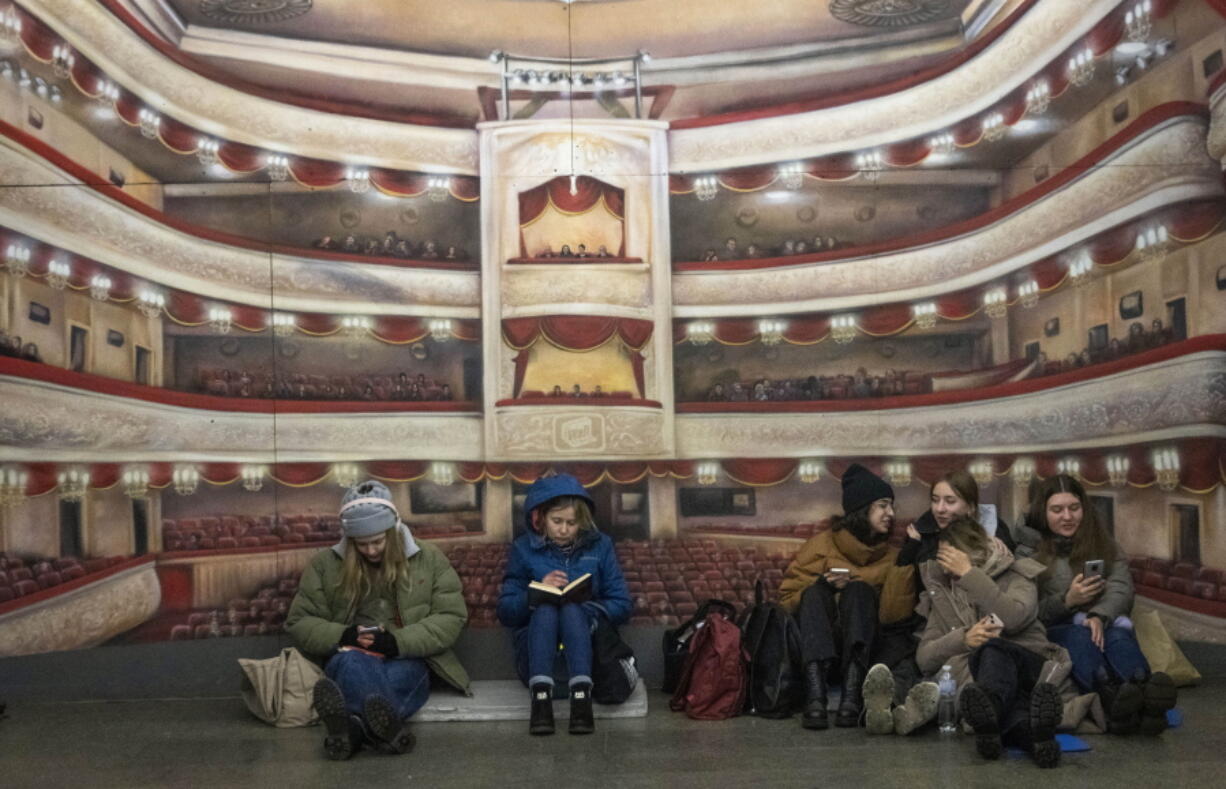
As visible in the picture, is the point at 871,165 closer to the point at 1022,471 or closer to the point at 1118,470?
the point at 1022,471

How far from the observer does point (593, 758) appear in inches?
168

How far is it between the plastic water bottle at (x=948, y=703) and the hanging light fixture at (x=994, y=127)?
282 centimetres

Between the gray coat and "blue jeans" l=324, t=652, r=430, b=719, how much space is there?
270cm

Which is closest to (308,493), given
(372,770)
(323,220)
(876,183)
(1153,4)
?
(323,220)

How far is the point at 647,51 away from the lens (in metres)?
5.90

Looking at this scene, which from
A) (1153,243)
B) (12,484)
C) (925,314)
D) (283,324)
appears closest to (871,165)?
(925,314)

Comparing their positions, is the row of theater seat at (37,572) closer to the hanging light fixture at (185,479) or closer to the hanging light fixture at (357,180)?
the hanging light fixture at (185,479)

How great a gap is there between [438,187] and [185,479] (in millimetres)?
1980

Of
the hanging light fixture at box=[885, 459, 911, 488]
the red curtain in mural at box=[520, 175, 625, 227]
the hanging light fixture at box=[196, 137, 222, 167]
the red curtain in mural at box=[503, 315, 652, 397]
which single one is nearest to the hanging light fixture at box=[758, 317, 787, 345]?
the red curtain in mural at box=[503, 315, 652, 397]

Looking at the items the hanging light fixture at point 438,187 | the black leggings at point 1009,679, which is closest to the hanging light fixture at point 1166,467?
the black leggings at point 1009,679

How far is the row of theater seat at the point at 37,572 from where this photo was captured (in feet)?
17.9

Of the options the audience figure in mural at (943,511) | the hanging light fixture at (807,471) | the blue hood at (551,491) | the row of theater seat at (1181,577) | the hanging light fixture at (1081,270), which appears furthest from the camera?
the hanging light fixture at (807,471)

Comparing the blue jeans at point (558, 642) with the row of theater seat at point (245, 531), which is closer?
the blue jeans at point (558, 642)

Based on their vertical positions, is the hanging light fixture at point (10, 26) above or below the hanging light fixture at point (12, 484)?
above
